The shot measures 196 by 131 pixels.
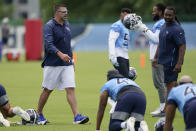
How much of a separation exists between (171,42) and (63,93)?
6.14 metres

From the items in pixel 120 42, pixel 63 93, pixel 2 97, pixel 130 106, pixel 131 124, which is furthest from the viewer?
pixel 63 93

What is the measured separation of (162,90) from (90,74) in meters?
10.4

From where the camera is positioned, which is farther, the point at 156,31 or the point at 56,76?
the point at 156,31

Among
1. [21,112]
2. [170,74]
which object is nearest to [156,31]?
[170,74]

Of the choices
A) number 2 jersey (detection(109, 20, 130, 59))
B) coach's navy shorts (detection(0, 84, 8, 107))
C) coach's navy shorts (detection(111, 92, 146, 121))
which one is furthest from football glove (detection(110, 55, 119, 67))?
coach's navy shorts (detection(111, 92, 146, 121))

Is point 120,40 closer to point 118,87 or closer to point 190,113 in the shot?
point 118,87

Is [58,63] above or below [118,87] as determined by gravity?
above

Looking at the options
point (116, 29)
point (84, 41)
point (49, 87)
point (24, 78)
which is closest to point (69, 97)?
point (49, 87)

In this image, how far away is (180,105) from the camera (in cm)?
848

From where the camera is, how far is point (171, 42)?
1184 cm

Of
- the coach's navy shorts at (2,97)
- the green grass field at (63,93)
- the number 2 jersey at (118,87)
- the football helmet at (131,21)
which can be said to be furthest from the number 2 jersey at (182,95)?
the coach's navy shorts at (2,97)

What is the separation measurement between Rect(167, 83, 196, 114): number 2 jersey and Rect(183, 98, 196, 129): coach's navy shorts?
0.05 m

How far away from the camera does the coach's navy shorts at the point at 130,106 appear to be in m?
9.29

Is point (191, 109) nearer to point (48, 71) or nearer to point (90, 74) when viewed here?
point (48, 71)
